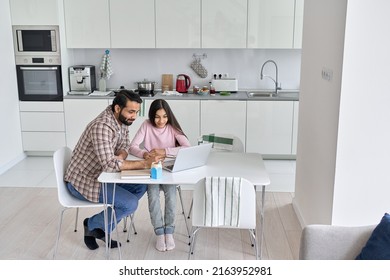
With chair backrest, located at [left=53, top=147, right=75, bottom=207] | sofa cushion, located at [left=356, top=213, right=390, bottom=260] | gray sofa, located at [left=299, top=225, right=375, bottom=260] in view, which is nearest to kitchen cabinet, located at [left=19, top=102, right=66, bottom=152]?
chair backrest, located at [left=53, top=147, right=75, bottom=207]

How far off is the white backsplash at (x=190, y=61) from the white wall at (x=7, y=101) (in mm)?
797

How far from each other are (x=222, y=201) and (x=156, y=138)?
0.96m

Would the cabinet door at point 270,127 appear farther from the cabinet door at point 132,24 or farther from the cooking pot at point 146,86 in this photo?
the cabinet door at point 132,24

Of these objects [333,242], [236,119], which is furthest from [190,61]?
[333,242]

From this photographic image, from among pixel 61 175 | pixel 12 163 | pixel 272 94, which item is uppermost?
pixel 272 94

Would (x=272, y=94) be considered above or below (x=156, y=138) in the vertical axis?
above

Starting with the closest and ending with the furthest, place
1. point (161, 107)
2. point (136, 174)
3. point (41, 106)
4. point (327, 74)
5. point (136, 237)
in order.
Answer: point (136, 174)
point (327, 74)
point (161, 107)
point (136, 237)
point (41, 106)

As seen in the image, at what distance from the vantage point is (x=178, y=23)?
19.3 feet

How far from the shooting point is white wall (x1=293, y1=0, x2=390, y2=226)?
289 cm

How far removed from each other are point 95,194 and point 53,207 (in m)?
1.41

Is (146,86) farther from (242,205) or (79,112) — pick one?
(242,205)

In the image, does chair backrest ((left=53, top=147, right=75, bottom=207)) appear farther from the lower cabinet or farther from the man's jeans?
the lower cabinet

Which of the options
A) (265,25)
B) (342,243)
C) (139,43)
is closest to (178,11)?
(139,43)

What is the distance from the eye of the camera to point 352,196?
3.13 m
